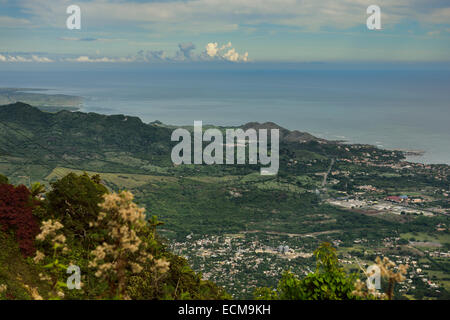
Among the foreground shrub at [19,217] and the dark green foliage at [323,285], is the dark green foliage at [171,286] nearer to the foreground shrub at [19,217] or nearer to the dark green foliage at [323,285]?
the dark green foliage at [323,285]

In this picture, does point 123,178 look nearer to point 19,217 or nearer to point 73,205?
point 73,205

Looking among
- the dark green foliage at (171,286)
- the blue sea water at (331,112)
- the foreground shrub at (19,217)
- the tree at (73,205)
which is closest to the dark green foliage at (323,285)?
the dark green foliage at (171,286)

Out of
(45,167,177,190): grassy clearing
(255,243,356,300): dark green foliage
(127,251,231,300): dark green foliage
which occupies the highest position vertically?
(255,243,356,300): dark green foliage

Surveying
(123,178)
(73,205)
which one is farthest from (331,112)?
(73,205)

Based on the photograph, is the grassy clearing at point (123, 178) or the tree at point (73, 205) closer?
the tree at point (73, 205)

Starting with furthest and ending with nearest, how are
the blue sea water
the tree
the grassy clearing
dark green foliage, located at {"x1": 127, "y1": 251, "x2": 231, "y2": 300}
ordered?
the blue sea water, the grassy clearing, the tree, dark green foliage, located at {"x1": 127, "y1": 251, "x2": 231, "y2": 300}

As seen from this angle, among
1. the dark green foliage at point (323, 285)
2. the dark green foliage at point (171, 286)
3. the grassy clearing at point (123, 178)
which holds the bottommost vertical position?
the grassy clearing at point (123, 178)

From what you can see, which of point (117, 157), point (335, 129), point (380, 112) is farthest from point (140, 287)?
point (380, 112)

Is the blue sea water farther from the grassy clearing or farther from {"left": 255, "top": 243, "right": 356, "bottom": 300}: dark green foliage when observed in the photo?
{"left": 255, "top": 243, "right": 356, "bottom": 300}: dark green foliage

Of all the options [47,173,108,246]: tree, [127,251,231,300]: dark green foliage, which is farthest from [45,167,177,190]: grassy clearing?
[127,251,231,300]: dark green foliage

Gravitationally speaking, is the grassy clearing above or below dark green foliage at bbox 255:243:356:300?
below

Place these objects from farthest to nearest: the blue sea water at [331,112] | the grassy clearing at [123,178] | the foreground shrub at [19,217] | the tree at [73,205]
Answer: the blue sea water at [331,112]
the grassy clearing at [123,178]
the tree at [73,205]
the foreground shrub at [19,217]
